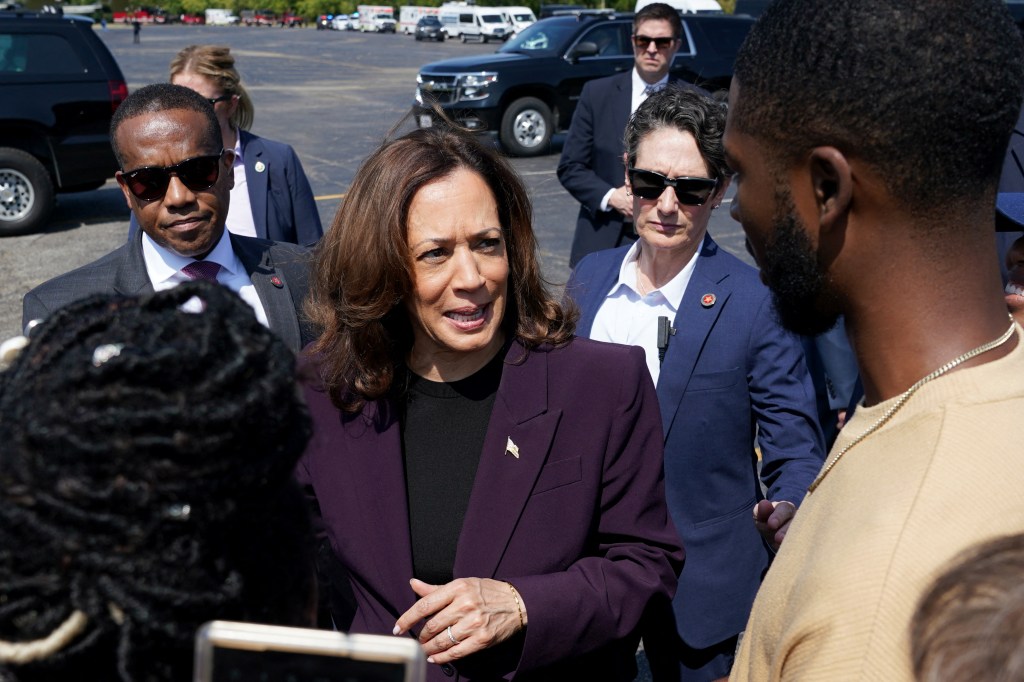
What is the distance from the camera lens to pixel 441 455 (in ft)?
8.13

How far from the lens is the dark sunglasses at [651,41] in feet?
22.5

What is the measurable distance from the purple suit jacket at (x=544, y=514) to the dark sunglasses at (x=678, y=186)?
3.61 ft

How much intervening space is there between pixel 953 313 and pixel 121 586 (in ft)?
3.87

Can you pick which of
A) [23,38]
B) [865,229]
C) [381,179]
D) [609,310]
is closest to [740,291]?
[609,310]

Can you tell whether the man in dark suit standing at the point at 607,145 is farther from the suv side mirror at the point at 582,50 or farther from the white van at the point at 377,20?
the white van at the point at 377,20

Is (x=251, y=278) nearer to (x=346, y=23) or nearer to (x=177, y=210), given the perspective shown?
(x=177, y=210)

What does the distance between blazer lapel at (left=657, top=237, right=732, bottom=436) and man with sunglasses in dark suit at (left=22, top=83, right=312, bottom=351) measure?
48.5 inches

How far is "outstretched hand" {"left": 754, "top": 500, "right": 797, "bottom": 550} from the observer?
2.25 meters

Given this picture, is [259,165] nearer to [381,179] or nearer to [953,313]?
[381,179]

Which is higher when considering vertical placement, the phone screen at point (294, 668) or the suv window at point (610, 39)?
the suv window at point (610, 39)

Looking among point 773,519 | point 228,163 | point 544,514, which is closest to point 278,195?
point 228,163

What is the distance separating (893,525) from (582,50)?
14454mm

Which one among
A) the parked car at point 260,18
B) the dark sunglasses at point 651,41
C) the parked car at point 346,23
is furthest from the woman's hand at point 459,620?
the parked car at point 260,18

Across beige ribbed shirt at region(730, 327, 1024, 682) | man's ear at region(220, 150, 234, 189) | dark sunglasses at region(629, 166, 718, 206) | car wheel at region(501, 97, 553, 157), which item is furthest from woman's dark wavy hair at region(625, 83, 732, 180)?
car wheel at region(501, 97, 553, 157)
